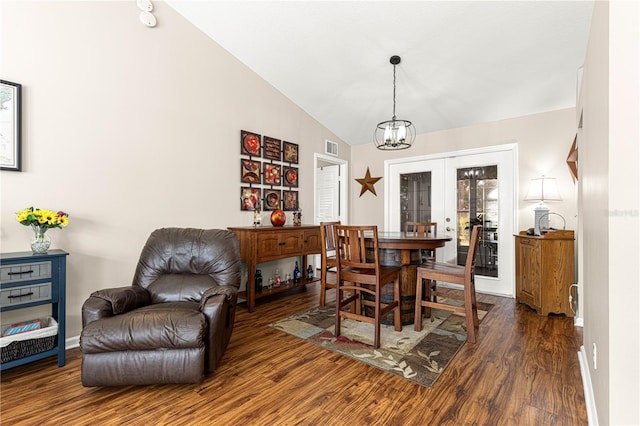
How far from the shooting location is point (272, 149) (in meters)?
4.16

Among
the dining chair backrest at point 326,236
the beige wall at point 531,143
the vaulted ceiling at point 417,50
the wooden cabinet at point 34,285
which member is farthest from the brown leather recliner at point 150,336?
the beige wall at point 531,143

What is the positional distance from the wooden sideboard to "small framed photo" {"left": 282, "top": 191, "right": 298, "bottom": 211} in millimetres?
505

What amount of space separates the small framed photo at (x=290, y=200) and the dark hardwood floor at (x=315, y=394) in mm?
2201

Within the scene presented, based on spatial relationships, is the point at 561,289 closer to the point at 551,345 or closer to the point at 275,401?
the point at 551,345

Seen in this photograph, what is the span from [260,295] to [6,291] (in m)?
2.19

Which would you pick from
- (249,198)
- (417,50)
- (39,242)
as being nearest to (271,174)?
(249,198)

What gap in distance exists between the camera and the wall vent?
5086 millimetres

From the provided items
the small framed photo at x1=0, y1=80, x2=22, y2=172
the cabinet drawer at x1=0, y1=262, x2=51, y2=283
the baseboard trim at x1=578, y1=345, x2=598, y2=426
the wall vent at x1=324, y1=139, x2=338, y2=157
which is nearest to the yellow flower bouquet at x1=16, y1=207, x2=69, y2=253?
the cabinet drawer at x1=0, y1=262, x2=51, y2=283

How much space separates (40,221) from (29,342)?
85 centimetres

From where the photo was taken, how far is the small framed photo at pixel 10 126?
2.21 metres

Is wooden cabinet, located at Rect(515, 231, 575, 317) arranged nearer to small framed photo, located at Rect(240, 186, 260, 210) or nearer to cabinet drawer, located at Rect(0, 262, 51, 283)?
small framed photo, located at Rect(240, 186, 260, 210)
